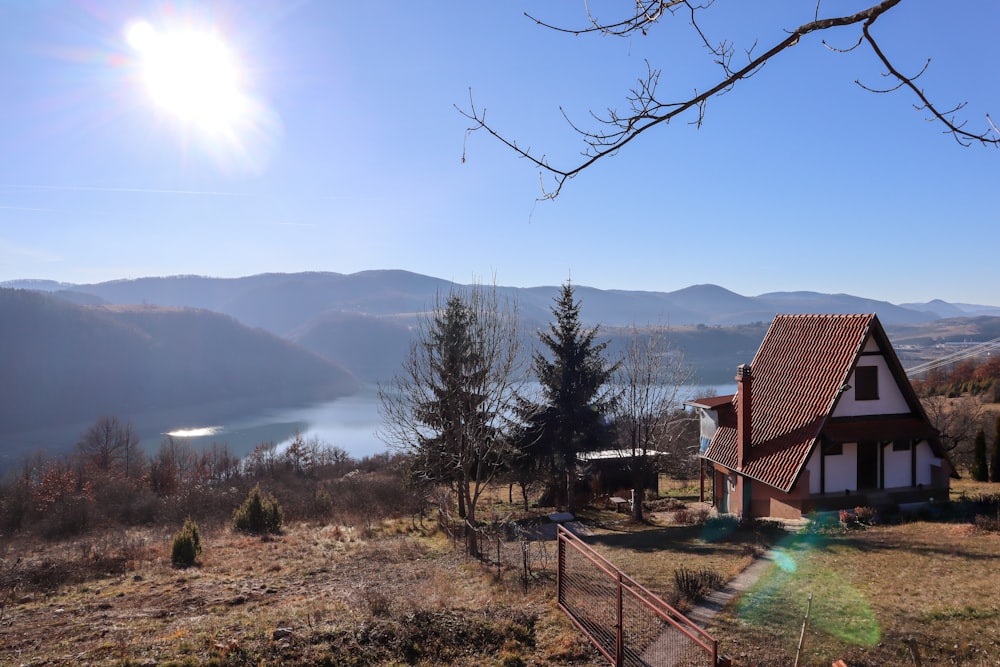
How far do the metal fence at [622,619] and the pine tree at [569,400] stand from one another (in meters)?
11.9

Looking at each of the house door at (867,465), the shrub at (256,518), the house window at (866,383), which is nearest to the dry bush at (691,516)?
the house door at (867,465)

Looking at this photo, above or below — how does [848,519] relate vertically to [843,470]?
below

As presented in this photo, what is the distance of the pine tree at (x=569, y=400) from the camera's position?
20.9 meters

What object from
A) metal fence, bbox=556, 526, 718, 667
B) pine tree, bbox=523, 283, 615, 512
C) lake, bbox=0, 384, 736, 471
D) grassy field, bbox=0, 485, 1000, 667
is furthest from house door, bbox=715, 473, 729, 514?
lake, bbox=0, 384, 736, 471

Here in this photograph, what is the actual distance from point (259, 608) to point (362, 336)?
17788 centimetres

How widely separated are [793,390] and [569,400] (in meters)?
7.39

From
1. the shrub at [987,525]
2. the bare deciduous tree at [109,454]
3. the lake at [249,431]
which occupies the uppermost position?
the shrub at [987,525]

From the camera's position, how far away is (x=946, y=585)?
8359 millimetres

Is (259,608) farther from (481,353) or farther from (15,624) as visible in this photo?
(481,353)

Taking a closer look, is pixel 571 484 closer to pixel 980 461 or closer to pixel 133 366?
pixel 980 461

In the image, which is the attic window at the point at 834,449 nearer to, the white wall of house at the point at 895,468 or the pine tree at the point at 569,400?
the white wall of house at the point at 895,468

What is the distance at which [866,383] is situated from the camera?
51.6 feet

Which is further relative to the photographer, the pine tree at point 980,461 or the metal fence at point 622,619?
the pine tree at point 980,461

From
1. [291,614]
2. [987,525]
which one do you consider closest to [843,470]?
[987,525]
